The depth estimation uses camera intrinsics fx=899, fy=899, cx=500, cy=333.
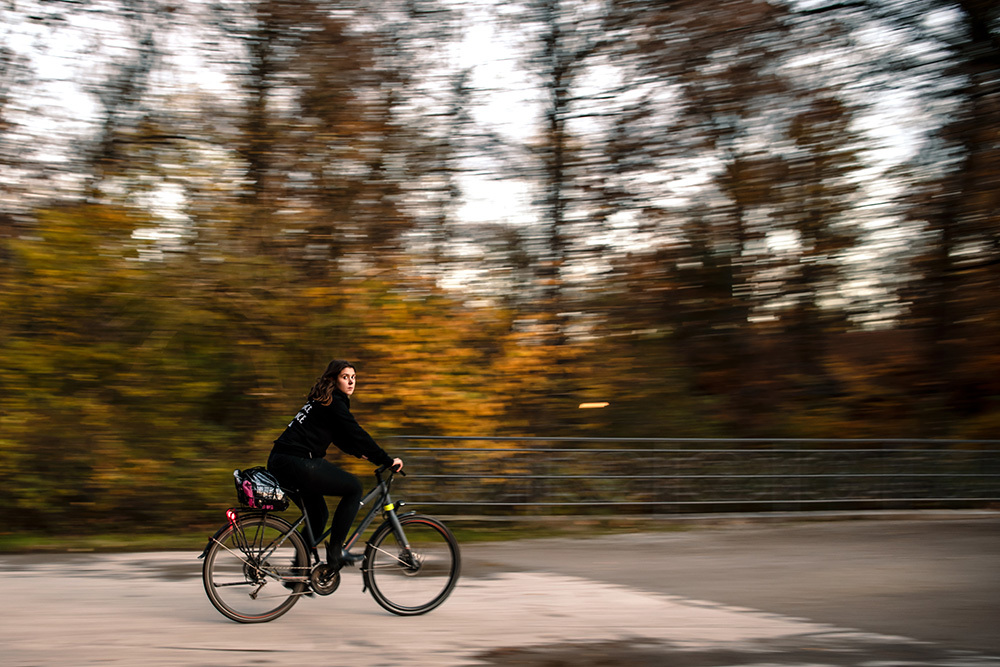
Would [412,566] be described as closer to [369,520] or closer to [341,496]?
[369,520]

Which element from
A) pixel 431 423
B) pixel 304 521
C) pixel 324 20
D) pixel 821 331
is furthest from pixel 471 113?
pixel 304 521

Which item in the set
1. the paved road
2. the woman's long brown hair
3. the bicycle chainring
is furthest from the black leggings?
the paved road

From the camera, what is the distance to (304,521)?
631cm

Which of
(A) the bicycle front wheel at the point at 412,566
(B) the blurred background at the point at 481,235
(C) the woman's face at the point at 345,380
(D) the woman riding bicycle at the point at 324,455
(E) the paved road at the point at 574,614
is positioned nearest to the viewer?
(E) the paved road at the point at 574,614

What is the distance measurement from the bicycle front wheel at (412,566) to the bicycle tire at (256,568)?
1.71 ft

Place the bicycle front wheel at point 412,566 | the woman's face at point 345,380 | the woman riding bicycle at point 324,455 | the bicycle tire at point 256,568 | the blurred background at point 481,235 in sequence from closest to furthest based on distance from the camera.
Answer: the bicycle tire at point 256,568 < the woman riding bicycle at point 324,455 < the woman's face at point 345,380 < the bicycle front wheel at point 412,566 < the blurred background at point 481,235

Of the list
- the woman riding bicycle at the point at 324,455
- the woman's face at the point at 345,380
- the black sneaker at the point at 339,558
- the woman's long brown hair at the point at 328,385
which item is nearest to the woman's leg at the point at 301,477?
the woman riding bicycle at the point at 324,455

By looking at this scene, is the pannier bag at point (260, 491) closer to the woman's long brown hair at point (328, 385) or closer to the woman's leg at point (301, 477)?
the woman's leg at point (301, 477)

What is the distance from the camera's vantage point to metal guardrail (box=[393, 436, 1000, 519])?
11461 millimetres

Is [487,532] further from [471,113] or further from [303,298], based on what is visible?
[471,113]

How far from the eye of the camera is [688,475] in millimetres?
12344

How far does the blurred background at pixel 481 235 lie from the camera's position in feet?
35.5

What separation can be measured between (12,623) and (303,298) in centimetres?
628

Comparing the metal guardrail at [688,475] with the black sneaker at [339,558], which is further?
the metal guardrail at [688,475]
